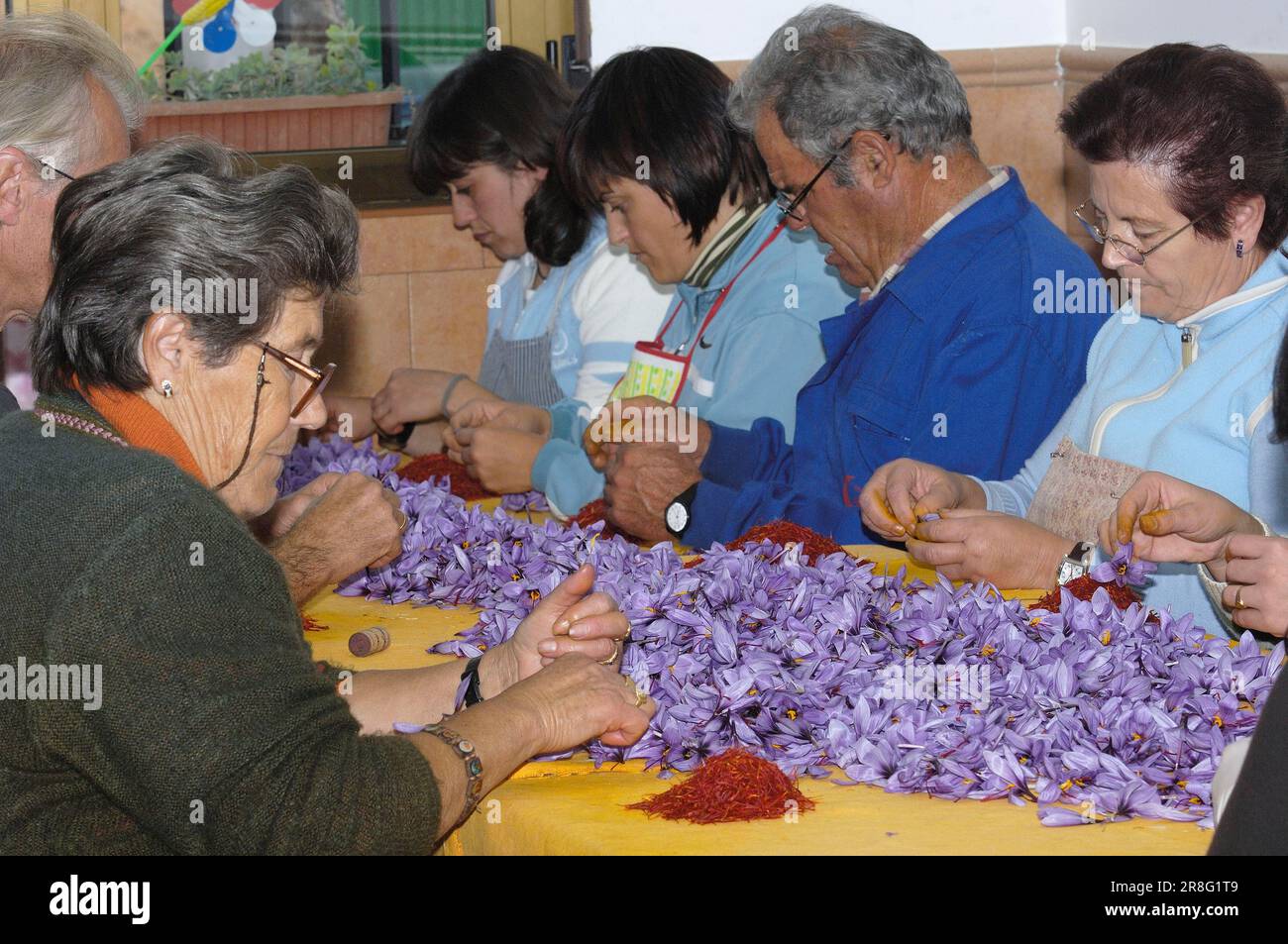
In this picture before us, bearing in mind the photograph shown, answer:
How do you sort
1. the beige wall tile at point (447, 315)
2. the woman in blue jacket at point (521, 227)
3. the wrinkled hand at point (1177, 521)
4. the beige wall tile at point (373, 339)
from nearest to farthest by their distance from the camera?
the wrinkled hand at point (1177, 521) < the woman in blue jacket at point (521, 227) < the beige wall tile at point (373, 339) < the beige wall tile at point (447, 315)

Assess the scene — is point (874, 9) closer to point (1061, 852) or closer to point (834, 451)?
point (834, 451)

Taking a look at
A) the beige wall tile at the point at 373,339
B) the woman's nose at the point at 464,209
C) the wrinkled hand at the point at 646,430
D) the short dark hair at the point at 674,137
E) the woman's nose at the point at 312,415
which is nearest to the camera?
the woman's nose at the point at 312,415

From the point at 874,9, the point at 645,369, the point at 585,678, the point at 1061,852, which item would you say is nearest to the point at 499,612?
the point at 585,678

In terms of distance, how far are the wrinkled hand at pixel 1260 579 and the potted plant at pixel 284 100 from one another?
13.0ft

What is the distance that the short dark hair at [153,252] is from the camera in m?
1.72

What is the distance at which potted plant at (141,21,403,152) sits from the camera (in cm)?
526

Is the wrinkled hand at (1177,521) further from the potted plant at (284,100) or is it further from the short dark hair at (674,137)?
the potted plant at (284,100)

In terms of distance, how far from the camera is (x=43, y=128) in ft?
8.94

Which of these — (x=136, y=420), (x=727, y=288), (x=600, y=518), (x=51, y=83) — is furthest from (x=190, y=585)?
(x=727, y=288)

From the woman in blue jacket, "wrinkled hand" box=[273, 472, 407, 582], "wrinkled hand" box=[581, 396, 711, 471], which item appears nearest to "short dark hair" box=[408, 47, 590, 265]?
the woman in blue jacket

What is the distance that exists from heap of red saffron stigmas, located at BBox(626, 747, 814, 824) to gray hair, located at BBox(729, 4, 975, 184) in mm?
1769

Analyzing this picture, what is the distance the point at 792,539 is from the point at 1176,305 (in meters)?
0.81

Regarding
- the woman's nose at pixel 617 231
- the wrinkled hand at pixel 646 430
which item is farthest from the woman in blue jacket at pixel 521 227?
the wrinkled hand at pixel 646 430
